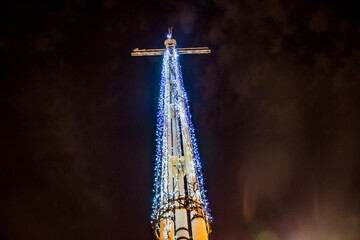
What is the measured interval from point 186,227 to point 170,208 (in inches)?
43.6

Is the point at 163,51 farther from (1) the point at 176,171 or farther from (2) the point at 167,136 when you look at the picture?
(1) the point at 176,171

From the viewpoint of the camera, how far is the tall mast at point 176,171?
13.0m

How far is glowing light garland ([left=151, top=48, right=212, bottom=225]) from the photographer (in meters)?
13.4

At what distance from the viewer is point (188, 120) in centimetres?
1683

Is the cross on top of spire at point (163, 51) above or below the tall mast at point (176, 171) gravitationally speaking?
above

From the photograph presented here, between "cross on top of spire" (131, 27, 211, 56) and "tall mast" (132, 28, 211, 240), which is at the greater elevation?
"cross on top of spire" (131, 27, 211, 56)

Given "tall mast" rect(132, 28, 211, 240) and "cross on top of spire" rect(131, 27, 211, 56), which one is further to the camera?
"cross on top of spire" rect(131, 27, 211, 56)

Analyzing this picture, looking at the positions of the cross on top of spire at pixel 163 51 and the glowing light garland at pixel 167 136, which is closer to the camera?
the glowing light garland at pixel 167 136

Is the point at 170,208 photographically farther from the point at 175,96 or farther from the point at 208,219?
the point at 175,96

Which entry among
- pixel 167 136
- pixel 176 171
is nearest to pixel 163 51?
pixel 167 136

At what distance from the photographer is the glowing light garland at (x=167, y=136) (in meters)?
13.4

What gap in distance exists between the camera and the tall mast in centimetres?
1300

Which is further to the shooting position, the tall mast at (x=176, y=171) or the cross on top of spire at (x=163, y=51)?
the cross on top of spire at (x=163, y=51)

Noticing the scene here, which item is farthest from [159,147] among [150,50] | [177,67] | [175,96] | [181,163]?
[150,50]
